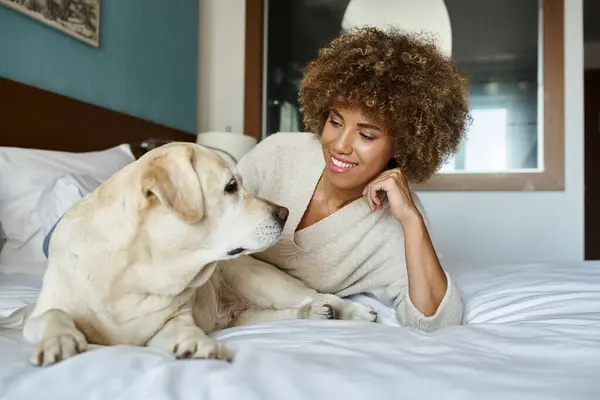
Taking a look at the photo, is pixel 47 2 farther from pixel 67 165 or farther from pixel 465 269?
pixel 465 269

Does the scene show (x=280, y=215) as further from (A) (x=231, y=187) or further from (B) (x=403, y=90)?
(B) (x=403, y=90)

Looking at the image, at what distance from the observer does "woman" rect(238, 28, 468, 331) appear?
1.40 meters

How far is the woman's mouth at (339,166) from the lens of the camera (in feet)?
4.64

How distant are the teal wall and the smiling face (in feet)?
4.30

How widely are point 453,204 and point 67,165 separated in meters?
2.13

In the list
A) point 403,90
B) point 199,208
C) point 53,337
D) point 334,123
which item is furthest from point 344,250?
point 53,337

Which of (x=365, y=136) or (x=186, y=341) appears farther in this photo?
(x=365, y=136)

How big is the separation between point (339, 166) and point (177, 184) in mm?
550

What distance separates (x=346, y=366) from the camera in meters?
0.73

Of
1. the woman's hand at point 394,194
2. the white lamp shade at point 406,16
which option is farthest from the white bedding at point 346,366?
the white lamp shade at point 406,16

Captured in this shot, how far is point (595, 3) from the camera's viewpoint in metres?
4.26

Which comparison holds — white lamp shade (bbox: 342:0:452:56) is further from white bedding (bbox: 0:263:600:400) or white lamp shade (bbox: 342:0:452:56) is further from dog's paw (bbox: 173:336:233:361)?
dog's paw (bbox: 173:336:233:361)

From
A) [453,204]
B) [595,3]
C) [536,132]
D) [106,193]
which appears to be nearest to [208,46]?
[453,204]

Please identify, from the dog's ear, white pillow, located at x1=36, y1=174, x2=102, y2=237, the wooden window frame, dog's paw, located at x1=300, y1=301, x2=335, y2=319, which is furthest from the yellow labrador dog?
the wooden window frame
